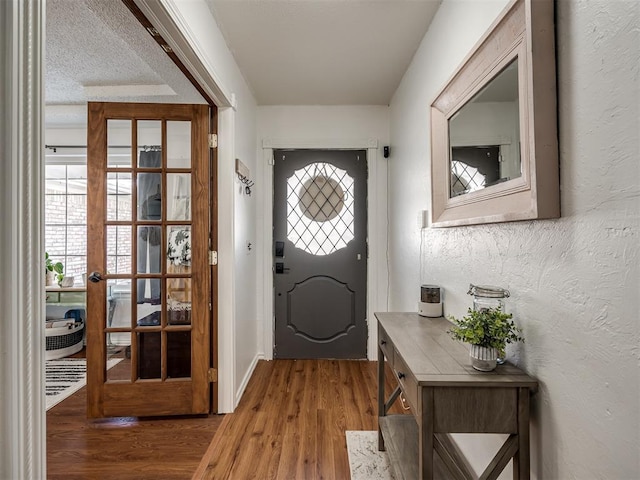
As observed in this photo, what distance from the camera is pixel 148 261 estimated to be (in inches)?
83.3

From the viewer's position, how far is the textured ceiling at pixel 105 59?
181 cm

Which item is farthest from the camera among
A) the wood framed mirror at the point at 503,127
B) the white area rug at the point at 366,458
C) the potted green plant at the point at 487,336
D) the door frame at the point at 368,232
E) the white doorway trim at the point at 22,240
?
the door frame at the point at 368,232

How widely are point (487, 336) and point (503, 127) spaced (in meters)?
0.73

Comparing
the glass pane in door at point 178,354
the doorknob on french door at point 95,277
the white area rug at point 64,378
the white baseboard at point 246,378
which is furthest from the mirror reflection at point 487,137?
the white area rug at point 64,378

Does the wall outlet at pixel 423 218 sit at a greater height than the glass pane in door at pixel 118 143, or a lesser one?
lesser

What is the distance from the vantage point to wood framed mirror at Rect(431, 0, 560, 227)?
0.91 metres

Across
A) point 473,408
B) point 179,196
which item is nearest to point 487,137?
point 473,408

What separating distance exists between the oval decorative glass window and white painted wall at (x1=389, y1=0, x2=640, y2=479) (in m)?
2.02

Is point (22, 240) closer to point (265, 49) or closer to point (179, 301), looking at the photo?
point (179, 301)

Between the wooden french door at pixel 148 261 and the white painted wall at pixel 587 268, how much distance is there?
179cm

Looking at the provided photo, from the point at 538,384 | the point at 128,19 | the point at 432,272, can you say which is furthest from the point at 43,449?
the point at 128,19

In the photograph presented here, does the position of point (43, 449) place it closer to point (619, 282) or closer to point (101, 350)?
point (619, 282)

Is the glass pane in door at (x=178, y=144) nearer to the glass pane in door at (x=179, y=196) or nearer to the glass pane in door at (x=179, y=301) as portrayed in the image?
the glass pane in door at (x=179, y=196)

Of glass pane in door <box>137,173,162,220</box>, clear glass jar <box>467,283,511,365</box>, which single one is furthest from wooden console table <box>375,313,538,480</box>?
glass pane in door <box>137,173,162,220</box>
